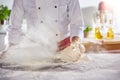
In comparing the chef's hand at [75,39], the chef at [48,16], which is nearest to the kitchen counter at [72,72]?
the chef's hand at [75,39]

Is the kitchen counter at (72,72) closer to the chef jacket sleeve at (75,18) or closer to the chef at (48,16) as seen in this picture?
the chef jacket sleeve at (75,18)

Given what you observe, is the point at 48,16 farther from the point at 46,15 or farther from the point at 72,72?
the point at 72,72

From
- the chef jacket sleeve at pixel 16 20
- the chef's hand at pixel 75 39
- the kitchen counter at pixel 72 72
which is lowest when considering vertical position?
the kitchen counter at pixel 72 72

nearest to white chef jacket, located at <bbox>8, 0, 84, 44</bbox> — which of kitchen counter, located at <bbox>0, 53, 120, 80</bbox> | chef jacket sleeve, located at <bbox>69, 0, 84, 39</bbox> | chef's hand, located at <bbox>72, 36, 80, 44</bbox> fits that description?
chef jacket sleeve, located at <bbox>69, 0, 84, 39</bbox>

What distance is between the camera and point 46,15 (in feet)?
4.91

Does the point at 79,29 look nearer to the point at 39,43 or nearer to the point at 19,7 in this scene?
the point at 39,43

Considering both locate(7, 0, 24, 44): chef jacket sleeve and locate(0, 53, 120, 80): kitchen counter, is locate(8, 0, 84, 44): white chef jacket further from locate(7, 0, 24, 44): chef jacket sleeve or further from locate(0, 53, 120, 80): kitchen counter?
locate(0, 53, 120, 80): kitchen counter

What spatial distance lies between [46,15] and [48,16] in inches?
0.5

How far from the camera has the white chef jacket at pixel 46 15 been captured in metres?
1.43

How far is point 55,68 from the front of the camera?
983mm

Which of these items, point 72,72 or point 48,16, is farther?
point 48,16

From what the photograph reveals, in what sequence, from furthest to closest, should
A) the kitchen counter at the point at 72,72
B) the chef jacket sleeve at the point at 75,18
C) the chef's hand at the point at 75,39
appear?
the chef jacket sleeve at the point at 75,18, the chef's hand at the point at 75,39, the kitchen counter at the point at 72,72

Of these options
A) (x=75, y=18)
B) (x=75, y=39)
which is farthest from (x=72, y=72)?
(x=75, y=18)

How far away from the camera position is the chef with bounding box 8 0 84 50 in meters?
1.43
